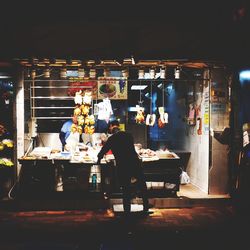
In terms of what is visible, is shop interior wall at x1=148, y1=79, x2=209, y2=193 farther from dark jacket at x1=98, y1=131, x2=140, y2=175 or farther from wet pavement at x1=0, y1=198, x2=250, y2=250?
dark jacket at x1=98, y1=131, x2=140, y2=175

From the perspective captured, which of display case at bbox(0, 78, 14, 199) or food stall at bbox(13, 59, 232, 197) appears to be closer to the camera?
food stall at bbox(13, 59, 232, 197)

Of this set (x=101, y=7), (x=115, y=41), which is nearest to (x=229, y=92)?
(x=115, y=41)

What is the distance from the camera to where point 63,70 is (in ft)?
33.6

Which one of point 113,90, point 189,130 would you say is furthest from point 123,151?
point 189,130

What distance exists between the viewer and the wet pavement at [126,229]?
7188 millimetres

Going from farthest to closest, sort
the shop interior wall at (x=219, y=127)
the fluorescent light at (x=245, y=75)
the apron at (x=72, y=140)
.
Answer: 1. the apron at (x=72, y=140)
2. the fluorescent light at (x=245, y=75)
3. the shop interior wall at (x=219, y=127)

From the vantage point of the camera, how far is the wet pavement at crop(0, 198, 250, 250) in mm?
7188

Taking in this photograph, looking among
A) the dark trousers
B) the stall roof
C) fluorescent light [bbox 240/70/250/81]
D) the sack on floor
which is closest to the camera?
the dark trousers

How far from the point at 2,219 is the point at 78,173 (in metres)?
2.48


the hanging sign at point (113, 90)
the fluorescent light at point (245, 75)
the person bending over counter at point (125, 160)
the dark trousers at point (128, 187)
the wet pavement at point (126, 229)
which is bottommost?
the wet pavement at point (126, 229)

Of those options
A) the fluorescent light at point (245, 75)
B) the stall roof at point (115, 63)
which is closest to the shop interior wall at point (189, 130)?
the stall roof at point (115, 63)

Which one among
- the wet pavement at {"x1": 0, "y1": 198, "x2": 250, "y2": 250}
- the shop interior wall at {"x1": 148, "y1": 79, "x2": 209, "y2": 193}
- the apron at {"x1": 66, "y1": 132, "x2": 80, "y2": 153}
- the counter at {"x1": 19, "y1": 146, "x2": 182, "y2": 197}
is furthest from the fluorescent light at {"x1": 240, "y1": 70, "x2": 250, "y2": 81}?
the apron at {"x1": 66, "y1": 132, "x2": 80, "y2": 153}

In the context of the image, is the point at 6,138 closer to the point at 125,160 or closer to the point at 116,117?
the point at 116,117

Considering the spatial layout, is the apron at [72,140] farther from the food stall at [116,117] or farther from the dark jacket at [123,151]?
the dark jacket at [123,151]
